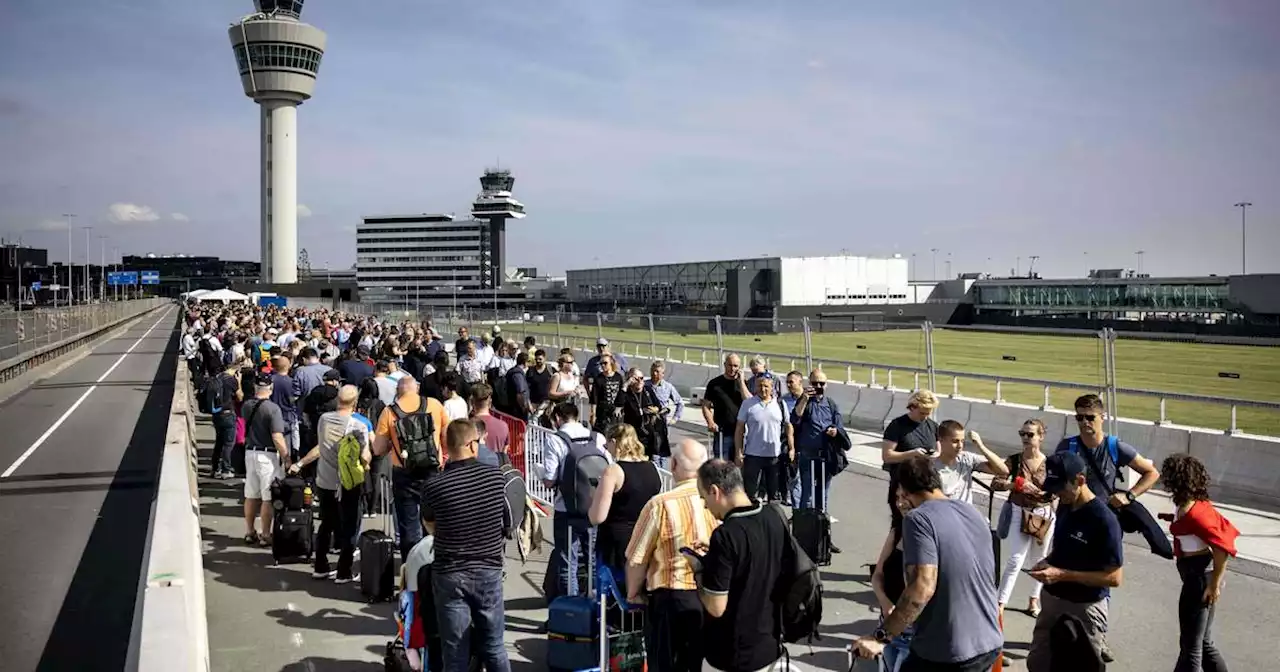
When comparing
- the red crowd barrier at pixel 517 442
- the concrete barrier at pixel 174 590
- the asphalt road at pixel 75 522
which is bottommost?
the asphalt road at pixel 75 522

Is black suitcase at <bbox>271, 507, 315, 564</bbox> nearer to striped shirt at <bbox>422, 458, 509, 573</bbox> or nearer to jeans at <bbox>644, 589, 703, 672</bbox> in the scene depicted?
striped shirt at <bbox>422, 458, 509, 573</bbox>

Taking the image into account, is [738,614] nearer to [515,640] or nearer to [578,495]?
[578,495]

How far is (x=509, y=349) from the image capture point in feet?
55.2

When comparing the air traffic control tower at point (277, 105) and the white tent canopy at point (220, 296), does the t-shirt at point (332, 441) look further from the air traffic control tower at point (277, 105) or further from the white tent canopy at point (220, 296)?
the air traffic control tower at point (277, 105)

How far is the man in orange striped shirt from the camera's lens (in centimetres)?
520

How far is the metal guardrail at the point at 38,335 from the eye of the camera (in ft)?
102

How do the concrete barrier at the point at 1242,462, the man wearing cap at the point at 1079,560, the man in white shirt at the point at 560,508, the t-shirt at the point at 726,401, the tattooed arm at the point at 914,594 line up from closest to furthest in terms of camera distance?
the tattooed arm at the point at 914,594 → the man wearing cap at the point at 1079,560 → the man in white shirt at the point at 560,508 → the t-shirt at the point at 726,401 → the concrete barrier at the point at 1242,462

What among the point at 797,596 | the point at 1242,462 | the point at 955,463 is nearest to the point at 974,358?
the point at 1242,462

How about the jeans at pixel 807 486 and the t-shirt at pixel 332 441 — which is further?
the jeans at pixel 807 486

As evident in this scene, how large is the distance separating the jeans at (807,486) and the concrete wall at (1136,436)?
182 inches

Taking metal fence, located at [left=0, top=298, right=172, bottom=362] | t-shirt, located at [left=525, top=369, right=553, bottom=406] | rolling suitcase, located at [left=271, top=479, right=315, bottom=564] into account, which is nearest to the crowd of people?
rolling suitcase, located at [left=271, top=479, right=315, bottom=564]

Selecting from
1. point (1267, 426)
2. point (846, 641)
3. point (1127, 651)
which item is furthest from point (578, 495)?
point (1267, 426)

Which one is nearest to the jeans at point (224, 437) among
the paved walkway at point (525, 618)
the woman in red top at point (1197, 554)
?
the paved walkway at point (525, 618)

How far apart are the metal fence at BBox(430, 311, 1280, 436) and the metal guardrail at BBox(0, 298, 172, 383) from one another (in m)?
16.3
